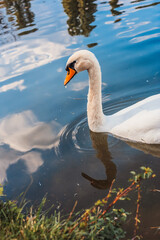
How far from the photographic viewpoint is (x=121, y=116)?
5125 mm

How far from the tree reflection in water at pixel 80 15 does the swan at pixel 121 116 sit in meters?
5.77

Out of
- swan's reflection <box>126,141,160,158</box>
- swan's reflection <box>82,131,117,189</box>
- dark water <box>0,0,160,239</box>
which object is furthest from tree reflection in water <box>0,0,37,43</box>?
swan's reflection <box>126,141,160,158</box>

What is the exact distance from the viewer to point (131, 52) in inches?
340

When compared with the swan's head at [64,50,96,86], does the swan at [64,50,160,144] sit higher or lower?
lower

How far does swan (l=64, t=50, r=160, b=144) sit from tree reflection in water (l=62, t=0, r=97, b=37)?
18.9ft

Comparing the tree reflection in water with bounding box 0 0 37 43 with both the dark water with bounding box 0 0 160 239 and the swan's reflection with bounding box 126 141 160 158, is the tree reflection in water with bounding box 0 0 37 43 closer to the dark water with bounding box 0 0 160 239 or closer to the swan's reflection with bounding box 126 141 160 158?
the dark water with bounding box 0 0 160 239

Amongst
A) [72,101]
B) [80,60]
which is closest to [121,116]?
[80,60]

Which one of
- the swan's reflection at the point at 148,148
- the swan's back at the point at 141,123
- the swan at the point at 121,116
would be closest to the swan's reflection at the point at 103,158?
the swan at the point at 121,116

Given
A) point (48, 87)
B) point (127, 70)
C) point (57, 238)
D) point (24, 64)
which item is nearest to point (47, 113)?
point (48, 87)

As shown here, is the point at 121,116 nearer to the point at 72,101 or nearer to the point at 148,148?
the point at 148,148

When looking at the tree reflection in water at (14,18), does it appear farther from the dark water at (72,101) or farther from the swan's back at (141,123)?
the swan's back at (141,123)

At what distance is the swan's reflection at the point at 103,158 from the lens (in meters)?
4.24

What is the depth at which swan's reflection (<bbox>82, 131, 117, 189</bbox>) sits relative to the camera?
4.24 m

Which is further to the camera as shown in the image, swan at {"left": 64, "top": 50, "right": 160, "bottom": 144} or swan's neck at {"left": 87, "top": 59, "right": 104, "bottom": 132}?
swan's neck at {"left": 87, "top": 59, "right": 104, "bottom": 132}
